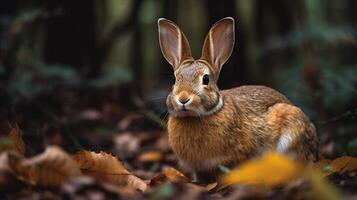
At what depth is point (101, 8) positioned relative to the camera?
44.0ft

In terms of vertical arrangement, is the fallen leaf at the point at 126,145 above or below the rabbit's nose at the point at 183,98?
below

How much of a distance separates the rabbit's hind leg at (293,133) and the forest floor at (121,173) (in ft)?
1.70

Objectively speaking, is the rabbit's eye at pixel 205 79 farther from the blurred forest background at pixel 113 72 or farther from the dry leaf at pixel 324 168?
the dry leaf at pixel 324 168

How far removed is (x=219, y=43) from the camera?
5488 mm

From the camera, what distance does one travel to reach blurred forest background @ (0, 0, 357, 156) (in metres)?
6.74

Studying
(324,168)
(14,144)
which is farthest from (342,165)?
(14,144)

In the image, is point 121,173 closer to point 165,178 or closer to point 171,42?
point 165,178

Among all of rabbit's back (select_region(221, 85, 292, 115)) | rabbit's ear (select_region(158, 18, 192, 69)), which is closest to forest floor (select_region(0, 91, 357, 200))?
rabbit's back (select_region(221, 85, 292, 115))

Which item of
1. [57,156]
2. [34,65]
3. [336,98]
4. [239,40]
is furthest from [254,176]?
[239,40]

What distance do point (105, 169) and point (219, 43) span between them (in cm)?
175

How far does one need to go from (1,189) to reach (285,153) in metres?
2.48

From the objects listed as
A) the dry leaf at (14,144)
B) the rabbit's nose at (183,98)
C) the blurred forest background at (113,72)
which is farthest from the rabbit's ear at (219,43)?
the dry leaf at (14,144)

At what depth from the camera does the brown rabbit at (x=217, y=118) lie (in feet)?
16.3

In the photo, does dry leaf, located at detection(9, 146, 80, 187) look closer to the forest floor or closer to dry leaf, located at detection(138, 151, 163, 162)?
the forest floor
